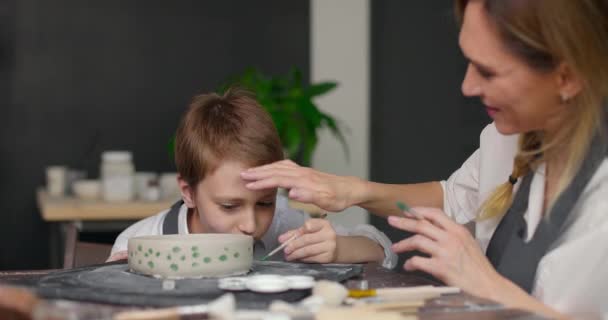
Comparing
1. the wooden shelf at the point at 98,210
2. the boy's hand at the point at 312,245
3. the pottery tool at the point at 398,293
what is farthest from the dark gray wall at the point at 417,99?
the pottery tool at the point at 398,293

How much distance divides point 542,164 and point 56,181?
281 centimetres

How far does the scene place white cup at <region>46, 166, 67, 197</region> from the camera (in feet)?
13.2

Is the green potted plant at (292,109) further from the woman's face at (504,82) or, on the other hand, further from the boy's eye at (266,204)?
the woman's face at (504,82)

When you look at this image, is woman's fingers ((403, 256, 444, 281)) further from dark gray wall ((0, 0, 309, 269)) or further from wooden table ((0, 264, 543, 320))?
dark gray wall ((0, 0, 309, 269))

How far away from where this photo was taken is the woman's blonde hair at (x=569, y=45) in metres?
1.50

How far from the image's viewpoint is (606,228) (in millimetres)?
1473

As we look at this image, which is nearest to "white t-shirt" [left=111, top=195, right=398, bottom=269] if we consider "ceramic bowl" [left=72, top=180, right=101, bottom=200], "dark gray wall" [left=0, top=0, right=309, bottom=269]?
"ceramic bowl" [left=72, top=180, right=101, bottom=200]

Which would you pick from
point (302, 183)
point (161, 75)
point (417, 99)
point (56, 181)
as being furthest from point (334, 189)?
point (161, 75)

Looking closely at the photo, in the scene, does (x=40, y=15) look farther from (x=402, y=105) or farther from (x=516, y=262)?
(x=516, y=262)

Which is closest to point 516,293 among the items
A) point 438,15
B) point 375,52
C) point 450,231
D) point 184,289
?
point 450,231

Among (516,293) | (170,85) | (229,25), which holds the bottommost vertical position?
(516,293)

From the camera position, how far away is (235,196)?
1904 millimetres

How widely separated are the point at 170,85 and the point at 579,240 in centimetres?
322

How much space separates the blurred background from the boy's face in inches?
88.0
